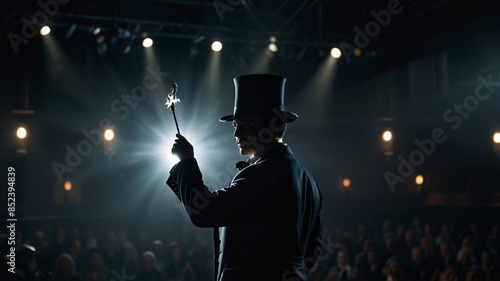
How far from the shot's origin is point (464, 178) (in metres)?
13.5

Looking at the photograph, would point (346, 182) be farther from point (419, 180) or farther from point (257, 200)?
point (257, 200)

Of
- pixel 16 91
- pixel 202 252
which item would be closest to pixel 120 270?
pixel 202 252

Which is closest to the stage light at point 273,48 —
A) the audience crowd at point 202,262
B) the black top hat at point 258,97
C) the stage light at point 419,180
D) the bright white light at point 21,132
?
the audience crowd at point 202,262

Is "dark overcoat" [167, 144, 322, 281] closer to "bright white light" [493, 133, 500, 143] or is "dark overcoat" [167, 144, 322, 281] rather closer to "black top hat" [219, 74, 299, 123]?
"black top hat" [219, 74, 299, 123]

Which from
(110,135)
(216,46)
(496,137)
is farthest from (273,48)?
(496,137)

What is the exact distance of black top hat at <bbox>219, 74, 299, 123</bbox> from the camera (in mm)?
2134

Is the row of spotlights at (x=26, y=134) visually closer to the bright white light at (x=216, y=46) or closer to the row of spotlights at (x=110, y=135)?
the row of spotlights at (x=110, y=135)

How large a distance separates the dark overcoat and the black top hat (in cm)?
20

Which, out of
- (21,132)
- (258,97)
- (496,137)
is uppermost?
(21,132)

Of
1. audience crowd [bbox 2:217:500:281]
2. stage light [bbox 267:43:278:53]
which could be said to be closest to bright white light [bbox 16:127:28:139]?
audience crowd [bbox 2:217:500:281]

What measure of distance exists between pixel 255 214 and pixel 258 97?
0.53 m

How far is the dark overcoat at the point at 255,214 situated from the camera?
1.85 metres

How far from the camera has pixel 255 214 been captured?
192 cm

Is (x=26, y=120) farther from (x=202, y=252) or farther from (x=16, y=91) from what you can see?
(x=202, y=252)
